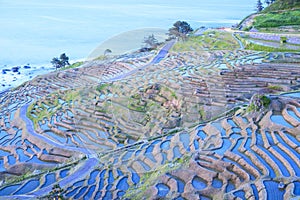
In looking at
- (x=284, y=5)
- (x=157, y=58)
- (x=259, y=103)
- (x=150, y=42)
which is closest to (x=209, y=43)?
(x=157, y=58)

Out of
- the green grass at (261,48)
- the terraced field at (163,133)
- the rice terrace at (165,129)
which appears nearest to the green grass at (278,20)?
the rice terrace at (165,129)

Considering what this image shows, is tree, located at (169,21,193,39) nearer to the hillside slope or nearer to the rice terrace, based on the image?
the rice terrace

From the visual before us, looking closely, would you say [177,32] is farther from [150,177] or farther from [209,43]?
[150,177]

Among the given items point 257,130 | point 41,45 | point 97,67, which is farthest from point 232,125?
point 41,45

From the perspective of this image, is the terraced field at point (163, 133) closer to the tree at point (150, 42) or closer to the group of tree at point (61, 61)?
the group of tree at point (61, 61)

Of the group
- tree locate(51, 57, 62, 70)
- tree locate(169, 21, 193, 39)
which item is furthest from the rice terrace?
tree locate(169, 21, 193, 39)

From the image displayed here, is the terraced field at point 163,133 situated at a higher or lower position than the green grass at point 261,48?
lower
